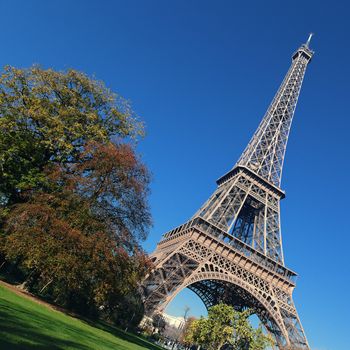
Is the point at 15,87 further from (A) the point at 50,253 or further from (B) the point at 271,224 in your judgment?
(B) the point at 271,224

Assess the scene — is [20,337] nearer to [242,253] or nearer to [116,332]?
[116,332]

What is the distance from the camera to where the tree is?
3102 centimetres

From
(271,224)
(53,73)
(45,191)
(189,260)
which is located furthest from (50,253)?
(271,224)

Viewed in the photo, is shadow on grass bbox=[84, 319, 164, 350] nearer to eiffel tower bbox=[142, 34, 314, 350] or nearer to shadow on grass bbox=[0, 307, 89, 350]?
eiffel tower bbox=[142, 34, 314, 350]

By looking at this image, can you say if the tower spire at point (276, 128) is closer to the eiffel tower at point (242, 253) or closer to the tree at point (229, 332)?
the eiffel tower at point (242, 253)

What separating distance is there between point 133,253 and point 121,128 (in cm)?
1006

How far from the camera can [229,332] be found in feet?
102

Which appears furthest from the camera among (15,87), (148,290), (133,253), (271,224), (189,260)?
(271,224)

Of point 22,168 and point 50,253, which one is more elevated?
point 22,168

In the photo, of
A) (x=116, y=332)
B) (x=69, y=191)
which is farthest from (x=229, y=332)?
(x=69, y=191)

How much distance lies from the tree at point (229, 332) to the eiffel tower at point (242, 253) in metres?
4.36

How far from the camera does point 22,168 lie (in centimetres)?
2281

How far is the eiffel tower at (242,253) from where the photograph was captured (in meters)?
37.3

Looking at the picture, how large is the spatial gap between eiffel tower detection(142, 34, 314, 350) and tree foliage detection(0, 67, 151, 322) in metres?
12.2
